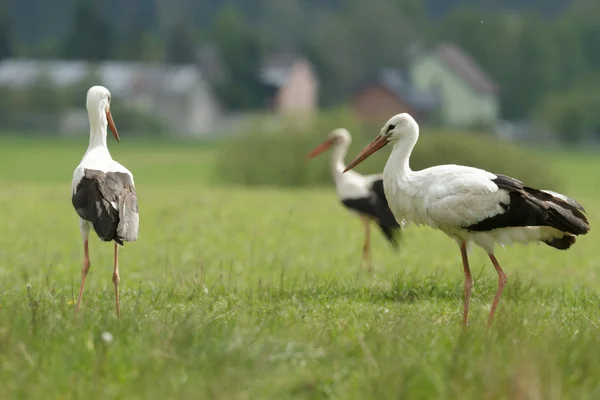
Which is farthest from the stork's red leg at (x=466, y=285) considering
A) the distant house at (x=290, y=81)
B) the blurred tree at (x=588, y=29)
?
the blurred tree at (x=588, y=29)

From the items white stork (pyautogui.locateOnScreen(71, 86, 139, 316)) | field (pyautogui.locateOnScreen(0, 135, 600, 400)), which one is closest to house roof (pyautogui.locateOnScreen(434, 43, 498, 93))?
field (pyautogui.locateOnScreen(0, 135, 600, 400))

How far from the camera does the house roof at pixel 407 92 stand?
89.4 m

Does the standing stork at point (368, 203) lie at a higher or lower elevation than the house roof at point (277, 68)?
higher

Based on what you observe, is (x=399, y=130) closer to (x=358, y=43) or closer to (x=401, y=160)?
(x=401, y=160)

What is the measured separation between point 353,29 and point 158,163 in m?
65.8

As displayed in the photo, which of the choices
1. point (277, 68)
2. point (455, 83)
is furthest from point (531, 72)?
point (277, 68)

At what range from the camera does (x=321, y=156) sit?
31.9 m

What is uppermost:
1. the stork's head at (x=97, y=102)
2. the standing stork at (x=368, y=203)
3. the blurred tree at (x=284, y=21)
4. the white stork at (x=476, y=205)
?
the blurred tree at (x=284, y=21)

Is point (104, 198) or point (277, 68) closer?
point (104, 198)

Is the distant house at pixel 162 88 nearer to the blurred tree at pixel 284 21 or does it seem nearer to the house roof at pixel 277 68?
the house roof at pixel 277 68

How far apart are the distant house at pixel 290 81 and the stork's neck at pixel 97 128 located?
84.8 metres

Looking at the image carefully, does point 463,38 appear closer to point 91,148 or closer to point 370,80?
point 370,80

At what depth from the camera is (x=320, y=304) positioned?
24.8 feet

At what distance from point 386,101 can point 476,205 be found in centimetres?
8292
